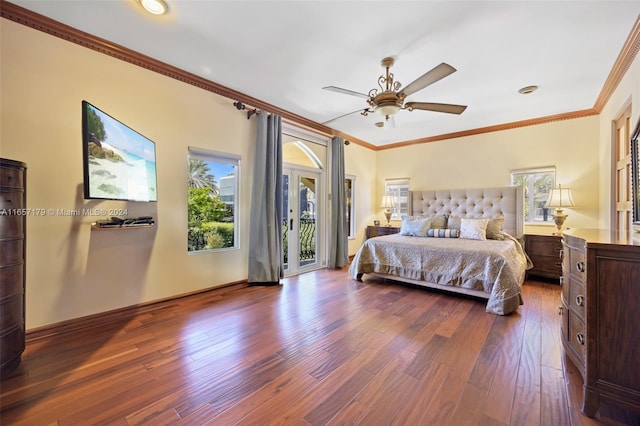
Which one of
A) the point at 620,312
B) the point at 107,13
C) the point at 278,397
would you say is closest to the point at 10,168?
the point at 107,13

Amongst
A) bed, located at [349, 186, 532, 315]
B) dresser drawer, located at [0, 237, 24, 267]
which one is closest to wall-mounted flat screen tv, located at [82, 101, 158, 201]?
dresser drawer, located at [0, 237, 24, 267]

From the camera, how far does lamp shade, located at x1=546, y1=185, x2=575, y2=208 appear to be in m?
4.02

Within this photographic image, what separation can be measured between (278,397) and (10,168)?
7.82ft

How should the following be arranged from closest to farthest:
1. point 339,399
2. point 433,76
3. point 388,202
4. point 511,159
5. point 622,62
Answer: point 339,399 < point 433,76 < point 622,62 < point 511,159 < point 388,202

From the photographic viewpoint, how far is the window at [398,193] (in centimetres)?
623

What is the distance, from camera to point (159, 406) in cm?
154

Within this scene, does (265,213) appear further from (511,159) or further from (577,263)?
(511,159)

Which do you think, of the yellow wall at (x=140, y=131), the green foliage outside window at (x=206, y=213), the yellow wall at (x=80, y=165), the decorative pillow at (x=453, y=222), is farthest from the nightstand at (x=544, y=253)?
the yellow wall at (x=80, y=165)

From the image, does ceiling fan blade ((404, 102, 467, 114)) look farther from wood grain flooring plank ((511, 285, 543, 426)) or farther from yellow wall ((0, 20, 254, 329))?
yellow wall ((0, 20, 254, 329))

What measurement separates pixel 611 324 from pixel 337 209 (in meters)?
4.09

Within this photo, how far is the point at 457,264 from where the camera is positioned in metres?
3.38

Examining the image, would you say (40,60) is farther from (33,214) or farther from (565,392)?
(565,392)

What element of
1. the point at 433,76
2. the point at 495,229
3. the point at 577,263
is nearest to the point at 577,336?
the point at 577,263

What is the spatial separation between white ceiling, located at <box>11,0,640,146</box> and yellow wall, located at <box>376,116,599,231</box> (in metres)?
0.75
